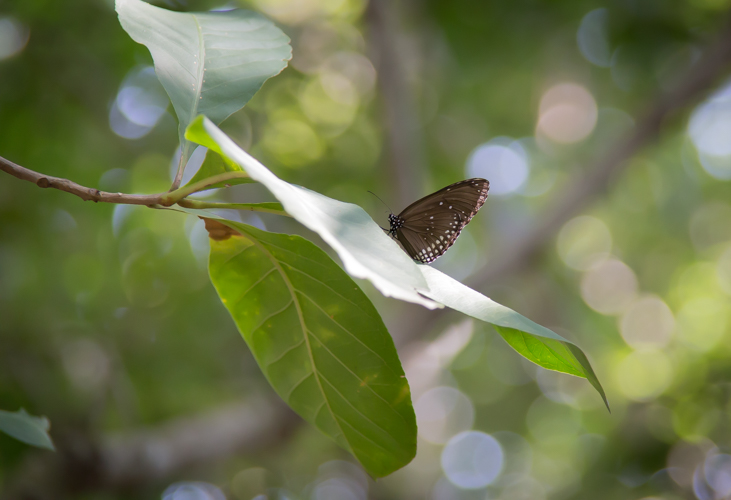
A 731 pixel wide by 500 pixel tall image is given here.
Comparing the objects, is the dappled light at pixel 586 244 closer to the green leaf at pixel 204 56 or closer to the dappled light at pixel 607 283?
the dappled light at pixel 607 283

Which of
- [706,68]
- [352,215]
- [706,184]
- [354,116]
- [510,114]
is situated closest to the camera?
[352,215]

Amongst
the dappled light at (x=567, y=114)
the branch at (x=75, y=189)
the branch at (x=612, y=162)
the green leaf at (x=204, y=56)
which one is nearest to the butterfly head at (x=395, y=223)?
the green leaf at (x=204, y=56)

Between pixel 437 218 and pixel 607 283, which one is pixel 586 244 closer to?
pixel 607 283

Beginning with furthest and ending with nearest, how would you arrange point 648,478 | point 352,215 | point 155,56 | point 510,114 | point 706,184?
point 706,184 < point 510,114 < point 648,478 < point 155,56 < point 352,215

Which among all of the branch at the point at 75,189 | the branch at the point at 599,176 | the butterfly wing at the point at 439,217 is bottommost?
the branch at the point at 75,189

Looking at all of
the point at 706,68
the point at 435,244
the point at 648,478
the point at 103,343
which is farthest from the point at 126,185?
the point at 648,478

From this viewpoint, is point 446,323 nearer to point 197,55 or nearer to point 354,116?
point 354,116
